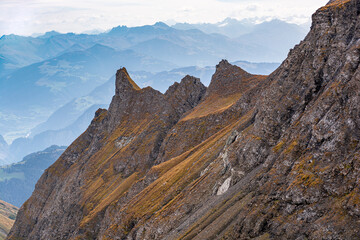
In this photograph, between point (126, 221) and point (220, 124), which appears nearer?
point (126, 221)

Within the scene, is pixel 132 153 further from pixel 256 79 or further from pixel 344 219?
pixel 344 219

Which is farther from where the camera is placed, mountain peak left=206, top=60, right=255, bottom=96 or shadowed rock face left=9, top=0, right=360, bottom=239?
mountain peak left=206, top=60, right=255, bottom=96

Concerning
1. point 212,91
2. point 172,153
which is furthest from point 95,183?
point 212,91

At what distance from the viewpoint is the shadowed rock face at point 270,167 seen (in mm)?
49438

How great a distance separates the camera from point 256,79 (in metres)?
164

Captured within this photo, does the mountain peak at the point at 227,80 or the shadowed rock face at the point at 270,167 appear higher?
the mountain peak at the point at 227,80

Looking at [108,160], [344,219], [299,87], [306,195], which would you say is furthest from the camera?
[108,160]

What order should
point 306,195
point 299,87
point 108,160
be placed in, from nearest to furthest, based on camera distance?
point 306,195 → point 299,87 → point 108,160

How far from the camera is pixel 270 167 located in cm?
6525

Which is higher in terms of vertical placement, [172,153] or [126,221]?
[172,153]

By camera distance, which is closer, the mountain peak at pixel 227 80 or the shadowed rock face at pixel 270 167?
the shadowed rock face at pixel 270 167

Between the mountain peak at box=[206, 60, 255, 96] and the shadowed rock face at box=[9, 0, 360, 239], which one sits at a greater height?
the mountain peak at box=[206, 60, 255, 96]

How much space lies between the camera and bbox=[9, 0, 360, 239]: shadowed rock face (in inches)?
1946

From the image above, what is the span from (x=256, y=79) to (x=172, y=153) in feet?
201
